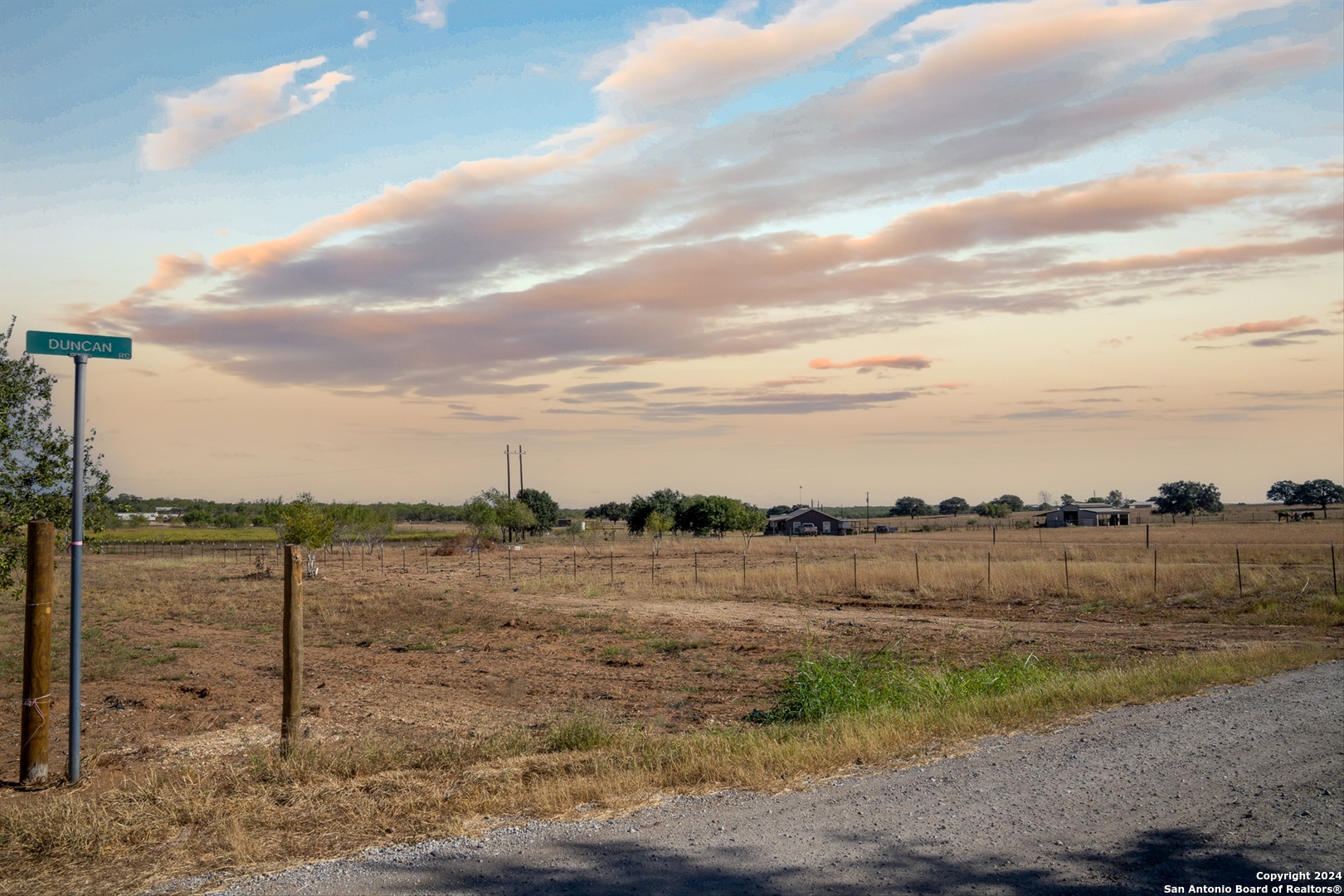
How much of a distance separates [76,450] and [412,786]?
4.09 meters

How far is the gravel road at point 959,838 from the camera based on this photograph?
A: 5.02 m

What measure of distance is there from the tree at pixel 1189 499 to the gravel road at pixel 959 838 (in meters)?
170

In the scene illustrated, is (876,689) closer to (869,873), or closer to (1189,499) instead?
(869,873)

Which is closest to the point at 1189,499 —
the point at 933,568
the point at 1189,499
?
the point at 1189,499

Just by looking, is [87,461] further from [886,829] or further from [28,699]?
[886,829]

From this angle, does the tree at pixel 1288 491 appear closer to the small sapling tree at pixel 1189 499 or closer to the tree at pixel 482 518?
the small sapling tree at pixel 1189 499

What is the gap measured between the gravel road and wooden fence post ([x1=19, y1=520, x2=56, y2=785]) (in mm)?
4376

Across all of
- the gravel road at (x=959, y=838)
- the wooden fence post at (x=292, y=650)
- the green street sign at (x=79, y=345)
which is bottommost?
the gravel road at (x=959, y=838)

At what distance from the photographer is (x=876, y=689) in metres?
11.9

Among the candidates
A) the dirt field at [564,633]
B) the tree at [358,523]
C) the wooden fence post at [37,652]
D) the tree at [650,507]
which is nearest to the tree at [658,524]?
the tree at [650,507]

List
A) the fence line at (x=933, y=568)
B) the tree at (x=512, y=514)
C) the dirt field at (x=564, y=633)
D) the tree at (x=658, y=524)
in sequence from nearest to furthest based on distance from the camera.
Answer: the dirt field at (x=564, y=633)
the fence line at (x=933, y=568)
the tree at (x=512, y=514)
the tree at (x=658, y=524)

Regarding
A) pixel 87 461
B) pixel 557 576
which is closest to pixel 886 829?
pixel 87 461

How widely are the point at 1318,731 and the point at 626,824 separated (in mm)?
6512

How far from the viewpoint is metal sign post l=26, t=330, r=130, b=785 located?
7852 mm
